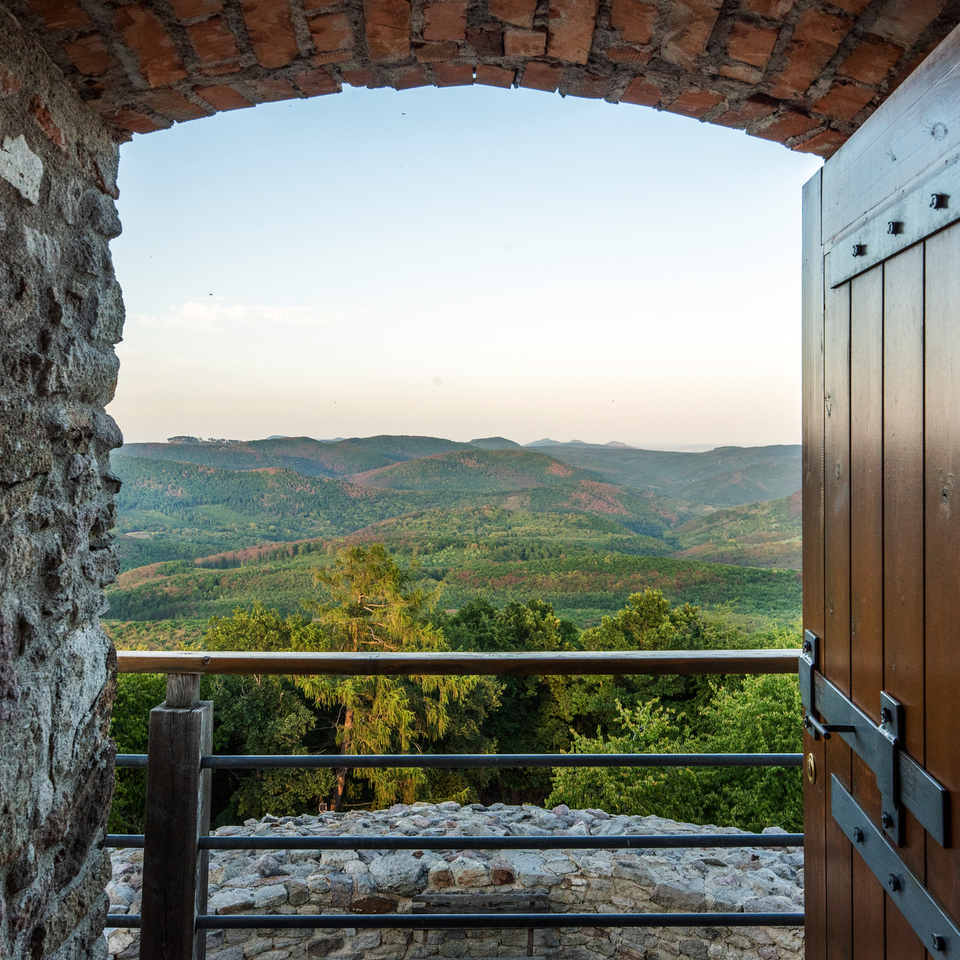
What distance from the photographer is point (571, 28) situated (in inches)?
40.7

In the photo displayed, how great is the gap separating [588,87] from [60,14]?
0.82 m

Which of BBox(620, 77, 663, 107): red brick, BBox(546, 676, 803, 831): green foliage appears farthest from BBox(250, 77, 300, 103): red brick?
BBox(546, 676, 803, 831): green foliage

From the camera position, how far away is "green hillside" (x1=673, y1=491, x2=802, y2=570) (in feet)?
45.1

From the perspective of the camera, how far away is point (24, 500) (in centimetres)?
86

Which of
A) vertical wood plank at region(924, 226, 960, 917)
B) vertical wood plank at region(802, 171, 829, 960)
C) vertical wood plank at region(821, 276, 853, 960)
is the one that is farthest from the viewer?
vertical wood plank at region(802, 171, 829, 960)

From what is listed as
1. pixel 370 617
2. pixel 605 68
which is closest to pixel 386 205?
pixel 370 617

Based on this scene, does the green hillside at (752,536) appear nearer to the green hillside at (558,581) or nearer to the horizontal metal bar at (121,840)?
the green hillside at (558,581)

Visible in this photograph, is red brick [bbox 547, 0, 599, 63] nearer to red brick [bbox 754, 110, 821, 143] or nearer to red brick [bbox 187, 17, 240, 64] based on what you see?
red brick [bbox 754, 110, 821, 143]

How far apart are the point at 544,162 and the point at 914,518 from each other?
45.0ft

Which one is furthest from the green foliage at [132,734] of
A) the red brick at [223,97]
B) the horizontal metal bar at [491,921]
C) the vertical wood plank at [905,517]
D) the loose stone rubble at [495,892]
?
the vertical wood plank at [905,517]

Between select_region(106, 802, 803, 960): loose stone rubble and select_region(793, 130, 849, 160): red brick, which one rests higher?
select_region(793, 130, 849, 160): red brick

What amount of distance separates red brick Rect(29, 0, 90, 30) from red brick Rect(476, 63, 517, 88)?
603mm

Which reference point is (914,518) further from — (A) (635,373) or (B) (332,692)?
(A) (635,373)

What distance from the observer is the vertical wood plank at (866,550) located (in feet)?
2.71
